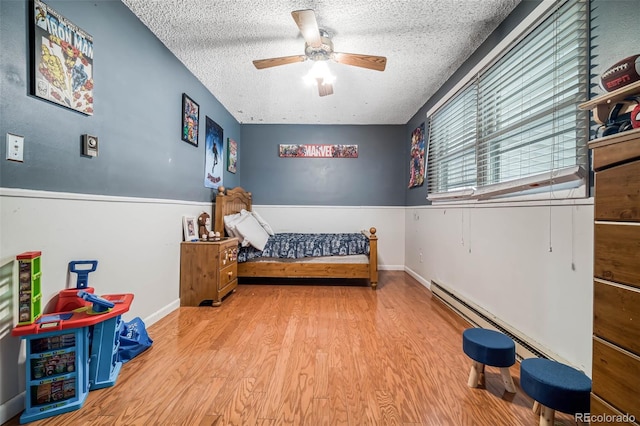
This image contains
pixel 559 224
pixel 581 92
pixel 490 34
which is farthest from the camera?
pixel 490 34

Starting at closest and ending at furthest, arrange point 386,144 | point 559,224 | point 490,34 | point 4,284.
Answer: point 4,284 < point 559,224 < point 490,34 < point 386,144


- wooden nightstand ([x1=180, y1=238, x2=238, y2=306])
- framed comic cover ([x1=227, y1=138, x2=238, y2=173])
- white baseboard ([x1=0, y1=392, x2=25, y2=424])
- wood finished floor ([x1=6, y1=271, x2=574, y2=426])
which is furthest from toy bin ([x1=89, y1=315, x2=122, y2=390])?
framed comic cover ([x1=227, y1=138, x2=238, y2=173])

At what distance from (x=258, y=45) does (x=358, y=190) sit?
9.36 ft

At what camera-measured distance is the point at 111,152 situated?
1.90m

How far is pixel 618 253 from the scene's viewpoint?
2.77 ft

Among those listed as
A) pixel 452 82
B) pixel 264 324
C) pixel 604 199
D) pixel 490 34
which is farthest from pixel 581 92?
pixel 264 324

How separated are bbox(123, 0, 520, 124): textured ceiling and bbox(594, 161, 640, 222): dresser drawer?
1.73m

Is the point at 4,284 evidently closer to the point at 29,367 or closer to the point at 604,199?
the point at 29,367

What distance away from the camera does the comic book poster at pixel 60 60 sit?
1.37 meters

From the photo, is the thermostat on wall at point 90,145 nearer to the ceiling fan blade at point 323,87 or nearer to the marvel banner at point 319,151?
the ceiling fan blade at point 323,87

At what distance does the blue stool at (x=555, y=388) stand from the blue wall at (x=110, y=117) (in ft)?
8.22

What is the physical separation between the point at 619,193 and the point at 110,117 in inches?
105

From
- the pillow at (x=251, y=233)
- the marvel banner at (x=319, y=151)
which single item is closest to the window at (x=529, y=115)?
the marvel banner at (x=319, y=151)

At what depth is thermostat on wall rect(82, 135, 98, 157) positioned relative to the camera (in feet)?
5.49
